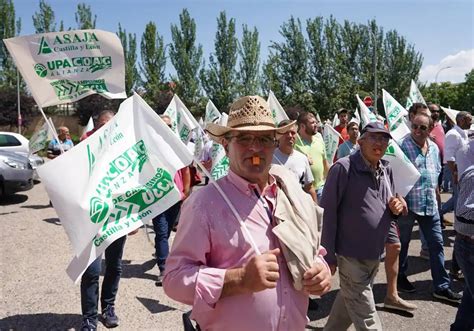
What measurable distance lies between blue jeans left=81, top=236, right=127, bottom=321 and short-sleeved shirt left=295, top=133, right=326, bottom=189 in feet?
8.66

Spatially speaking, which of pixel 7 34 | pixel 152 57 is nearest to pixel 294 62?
pixel 152 57

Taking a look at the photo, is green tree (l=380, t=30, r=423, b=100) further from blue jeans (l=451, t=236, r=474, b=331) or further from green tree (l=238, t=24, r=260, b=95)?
blue jeans (l=451, t=236, r=474, b=331)

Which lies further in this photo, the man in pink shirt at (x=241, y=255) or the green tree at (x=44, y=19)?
the green tree at (x=44, y=19)

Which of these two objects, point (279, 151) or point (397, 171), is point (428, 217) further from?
point (279, 151)

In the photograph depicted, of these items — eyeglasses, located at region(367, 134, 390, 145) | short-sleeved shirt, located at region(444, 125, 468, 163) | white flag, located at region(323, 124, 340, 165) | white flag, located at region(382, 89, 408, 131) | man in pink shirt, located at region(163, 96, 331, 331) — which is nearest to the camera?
man in pink shirt, located at region(163, 96, 331, 331)

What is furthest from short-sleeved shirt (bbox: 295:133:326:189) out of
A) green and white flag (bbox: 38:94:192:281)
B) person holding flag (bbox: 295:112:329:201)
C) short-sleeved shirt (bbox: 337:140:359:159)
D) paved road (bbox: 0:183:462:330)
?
green and white flag (bbox: 38:94:192:281)

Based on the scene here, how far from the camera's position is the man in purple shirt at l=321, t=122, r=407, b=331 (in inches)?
138

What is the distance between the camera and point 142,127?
289cm

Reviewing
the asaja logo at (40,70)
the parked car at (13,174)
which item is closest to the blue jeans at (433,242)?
the asaja logo at (40,70)

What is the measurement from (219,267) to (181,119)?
6623 millimetres

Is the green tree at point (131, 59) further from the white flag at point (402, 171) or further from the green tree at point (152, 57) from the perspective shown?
the white flag at point (402, 171)

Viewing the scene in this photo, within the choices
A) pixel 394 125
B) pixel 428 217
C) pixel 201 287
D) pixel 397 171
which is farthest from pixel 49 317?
pixel 394 125

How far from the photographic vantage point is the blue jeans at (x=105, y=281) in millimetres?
3754

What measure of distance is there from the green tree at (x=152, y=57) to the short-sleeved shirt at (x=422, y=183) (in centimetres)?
4044
